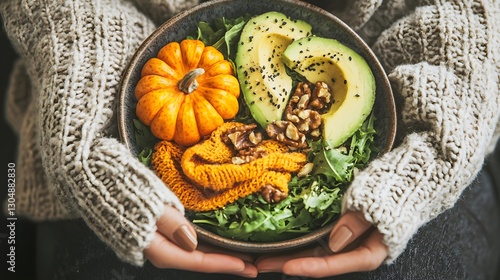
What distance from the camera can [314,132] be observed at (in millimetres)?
984

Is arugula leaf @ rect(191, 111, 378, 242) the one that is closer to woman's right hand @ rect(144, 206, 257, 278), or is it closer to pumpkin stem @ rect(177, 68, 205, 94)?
woman's right hand @ rect(144, 206, 257, 278)

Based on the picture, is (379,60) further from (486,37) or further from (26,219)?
(26,219)

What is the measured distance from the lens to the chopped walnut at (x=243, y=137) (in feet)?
3.17

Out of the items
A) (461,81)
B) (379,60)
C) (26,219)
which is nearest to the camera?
(461,81)

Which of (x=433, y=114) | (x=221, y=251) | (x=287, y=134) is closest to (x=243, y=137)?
(x=287, y=134)

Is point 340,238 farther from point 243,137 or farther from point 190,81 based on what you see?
point 190,81

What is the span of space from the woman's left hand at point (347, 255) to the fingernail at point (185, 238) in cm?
15

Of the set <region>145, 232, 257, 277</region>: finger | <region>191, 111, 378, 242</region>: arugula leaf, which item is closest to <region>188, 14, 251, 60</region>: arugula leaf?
<region>191, 111, 378, 242</region>: arugula leaf

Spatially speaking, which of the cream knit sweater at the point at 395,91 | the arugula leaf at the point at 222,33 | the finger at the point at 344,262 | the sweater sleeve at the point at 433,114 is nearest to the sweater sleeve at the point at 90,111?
the cream knit sweater at the point at 395,91

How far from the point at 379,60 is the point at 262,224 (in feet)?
1.33

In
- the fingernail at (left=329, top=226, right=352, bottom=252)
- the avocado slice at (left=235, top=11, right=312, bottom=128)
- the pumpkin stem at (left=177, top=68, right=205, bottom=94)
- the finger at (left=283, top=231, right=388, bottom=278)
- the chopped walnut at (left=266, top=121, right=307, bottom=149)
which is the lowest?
the finger at (left=283, top=231, right=388, bottom=278)

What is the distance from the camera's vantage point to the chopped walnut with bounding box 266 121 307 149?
97cm

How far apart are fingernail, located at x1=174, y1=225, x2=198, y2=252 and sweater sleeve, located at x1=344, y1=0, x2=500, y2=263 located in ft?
0.80

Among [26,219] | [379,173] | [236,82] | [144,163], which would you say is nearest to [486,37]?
[379,173]
